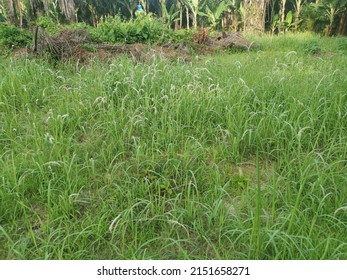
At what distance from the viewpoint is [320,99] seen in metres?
3.17

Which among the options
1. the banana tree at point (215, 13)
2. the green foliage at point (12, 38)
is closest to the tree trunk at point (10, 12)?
the green foliage at point (12, 38)

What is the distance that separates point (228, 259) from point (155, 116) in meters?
1.87

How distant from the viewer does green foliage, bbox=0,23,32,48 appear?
267 inches

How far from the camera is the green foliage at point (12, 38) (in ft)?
22.3

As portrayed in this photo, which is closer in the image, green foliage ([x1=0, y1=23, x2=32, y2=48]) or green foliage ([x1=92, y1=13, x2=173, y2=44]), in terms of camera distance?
green foliage ([x1=0, y1=23, x2=32, y2=48])

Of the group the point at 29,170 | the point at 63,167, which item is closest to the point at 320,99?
the point at 63,167

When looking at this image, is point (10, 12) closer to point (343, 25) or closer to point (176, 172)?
point (176, 172)

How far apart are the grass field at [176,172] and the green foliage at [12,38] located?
3.31 meters

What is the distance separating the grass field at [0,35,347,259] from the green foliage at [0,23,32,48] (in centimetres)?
331

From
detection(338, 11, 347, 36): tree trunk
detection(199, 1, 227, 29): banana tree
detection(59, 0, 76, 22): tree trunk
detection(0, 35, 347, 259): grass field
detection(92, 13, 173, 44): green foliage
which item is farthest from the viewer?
detection(59, 0, 76, 22): tree trunk

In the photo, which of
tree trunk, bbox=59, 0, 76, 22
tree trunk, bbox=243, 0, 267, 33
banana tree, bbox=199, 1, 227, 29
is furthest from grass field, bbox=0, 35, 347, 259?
tree trunk, bbox=59, 0, 76, 22

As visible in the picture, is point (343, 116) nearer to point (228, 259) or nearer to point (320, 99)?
point (320, 99)

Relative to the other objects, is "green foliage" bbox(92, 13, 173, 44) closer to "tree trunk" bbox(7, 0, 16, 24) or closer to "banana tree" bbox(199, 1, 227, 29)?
"tree trunk" bbox(7, 0, 16, 24)

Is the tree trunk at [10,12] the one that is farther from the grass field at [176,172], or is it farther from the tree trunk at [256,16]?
the tree trunk at [256,16]
